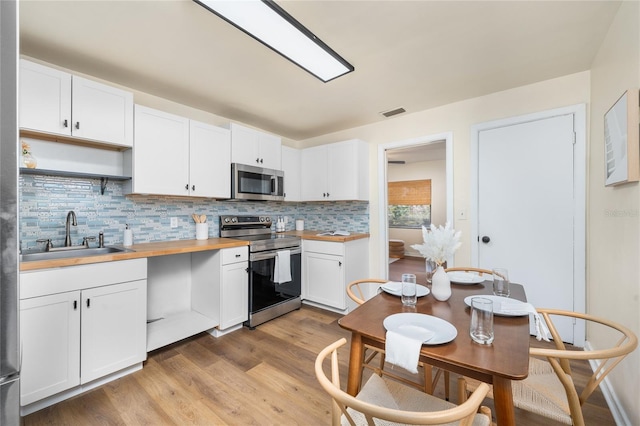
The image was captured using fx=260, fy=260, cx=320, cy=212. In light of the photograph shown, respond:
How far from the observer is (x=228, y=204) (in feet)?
A: 10.7

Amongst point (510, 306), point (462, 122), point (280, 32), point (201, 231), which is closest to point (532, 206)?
point (462, 122)

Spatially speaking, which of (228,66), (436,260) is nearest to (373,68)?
(228,66)

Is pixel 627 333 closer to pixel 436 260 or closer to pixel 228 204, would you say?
pixel 436 260

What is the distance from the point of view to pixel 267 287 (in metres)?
2.86

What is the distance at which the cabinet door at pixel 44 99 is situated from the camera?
1.71 metres

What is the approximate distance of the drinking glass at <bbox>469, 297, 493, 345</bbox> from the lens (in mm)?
961

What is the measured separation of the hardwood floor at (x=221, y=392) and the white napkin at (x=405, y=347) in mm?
961

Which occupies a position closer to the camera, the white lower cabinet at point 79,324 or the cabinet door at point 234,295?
the white lower cabinet at point 79,324

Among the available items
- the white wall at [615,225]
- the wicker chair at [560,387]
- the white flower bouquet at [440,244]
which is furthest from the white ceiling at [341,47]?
the wicker chair at [560,387]

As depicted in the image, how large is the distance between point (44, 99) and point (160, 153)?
2.53ft

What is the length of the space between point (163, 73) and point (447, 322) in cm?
273

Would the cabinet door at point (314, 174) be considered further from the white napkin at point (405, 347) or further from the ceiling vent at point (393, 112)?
the white napkin at point (405, 347)

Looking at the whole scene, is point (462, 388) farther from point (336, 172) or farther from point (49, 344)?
point (336, 172)

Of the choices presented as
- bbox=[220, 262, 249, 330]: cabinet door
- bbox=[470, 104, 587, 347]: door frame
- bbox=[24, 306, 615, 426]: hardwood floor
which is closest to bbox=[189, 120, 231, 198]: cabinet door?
bbox=[220, 262, 249, 330]: cabinet door
